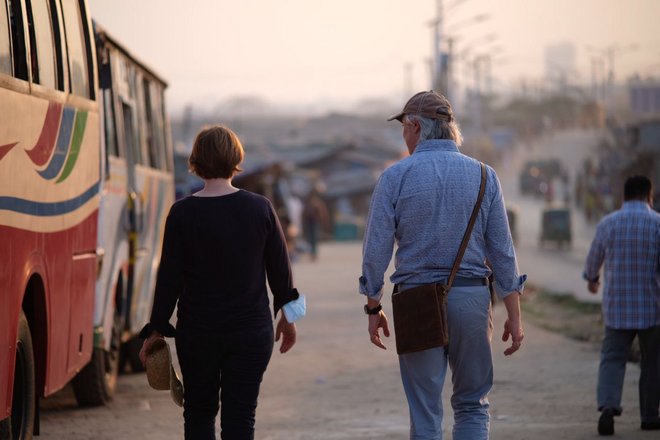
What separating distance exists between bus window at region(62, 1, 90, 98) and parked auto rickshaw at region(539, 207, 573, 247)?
41893mm

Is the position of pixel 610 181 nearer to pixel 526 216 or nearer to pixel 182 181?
pixel 526 216

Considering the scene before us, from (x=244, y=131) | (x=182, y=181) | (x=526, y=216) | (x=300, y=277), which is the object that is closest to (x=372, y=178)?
(x=526, y=216)

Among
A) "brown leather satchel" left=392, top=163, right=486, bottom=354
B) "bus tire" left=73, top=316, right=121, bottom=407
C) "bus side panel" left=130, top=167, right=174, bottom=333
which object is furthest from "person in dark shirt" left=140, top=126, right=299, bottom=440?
"bus side panel" left=130, top=167, right=174, bottom=333

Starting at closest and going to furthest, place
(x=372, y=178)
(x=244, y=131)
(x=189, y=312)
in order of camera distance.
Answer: (x=189, y=312) → (x=372, y=178) → (x=244, y=131)

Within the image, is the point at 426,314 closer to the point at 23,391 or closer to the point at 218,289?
the point at 218,289

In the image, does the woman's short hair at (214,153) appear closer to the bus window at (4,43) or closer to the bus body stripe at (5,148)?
the bus body stripe at (5,148)

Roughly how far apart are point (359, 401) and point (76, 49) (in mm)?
3739

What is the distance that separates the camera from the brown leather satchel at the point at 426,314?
636 cm

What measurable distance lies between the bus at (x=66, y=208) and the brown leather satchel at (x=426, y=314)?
189 centimetres

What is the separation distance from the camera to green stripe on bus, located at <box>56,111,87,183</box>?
894 centimetres

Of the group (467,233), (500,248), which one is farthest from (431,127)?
(500,248)

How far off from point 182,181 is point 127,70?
13.4 meters

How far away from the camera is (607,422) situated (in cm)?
938

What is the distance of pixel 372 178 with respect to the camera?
224ft
